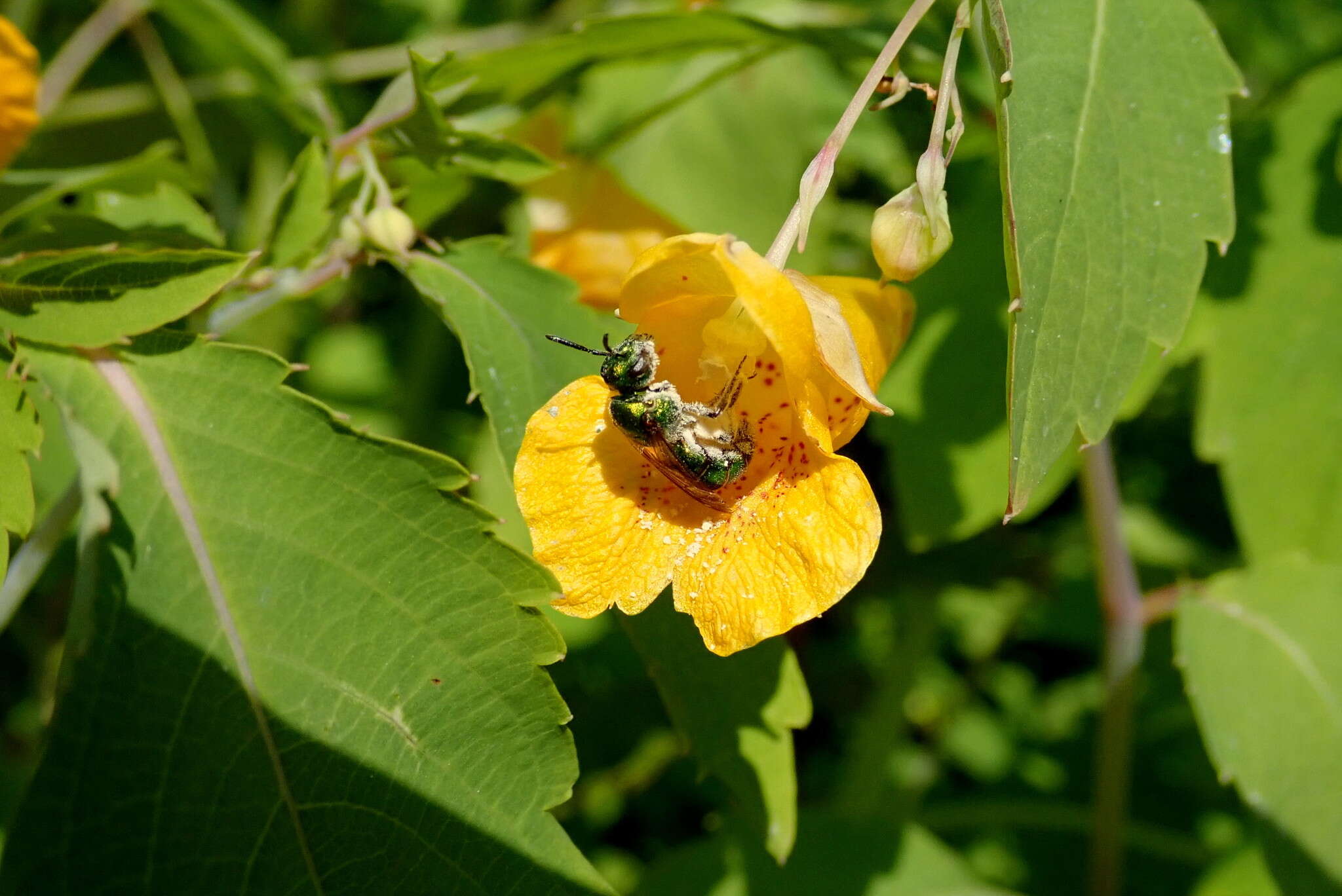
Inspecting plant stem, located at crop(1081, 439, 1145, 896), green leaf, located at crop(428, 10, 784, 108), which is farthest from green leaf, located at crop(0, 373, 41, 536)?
plant stem, located at crop(1081, 439, 1145, 896)

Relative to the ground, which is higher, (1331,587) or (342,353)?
(1331,587)

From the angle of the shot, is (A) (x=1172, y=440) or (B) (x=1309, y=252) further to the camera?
(A) (x=1172, y=440)

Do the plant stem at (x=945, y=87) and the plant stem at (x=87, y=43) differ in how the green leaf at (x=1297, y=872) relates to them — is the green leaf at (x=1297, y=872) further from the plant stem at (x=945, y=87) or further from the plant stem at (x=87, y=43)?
the plant stem at (x=87, y=43)

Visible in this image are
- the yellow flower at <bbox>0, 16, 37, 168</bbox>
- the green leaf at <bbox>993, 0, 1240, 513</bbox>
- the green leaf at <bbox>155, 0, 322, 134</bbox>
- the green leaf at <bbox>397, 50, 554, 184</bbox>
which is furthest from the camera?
the green leaf at <bbox>155, 0, 322, 134</bbox>

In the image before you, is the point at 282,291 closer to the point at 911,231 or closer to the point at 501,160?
the point at 501,160

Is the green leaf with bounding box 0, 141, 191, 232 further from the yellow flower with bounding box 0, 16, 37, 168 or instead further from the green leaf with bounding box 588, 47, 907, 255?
the green leaf with bounding box 588, 47, 907, 255

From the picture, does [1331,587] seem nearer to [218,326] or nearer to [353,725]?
[353,725]

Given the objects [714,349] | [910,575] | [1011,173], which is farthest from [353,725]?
[910,575]
